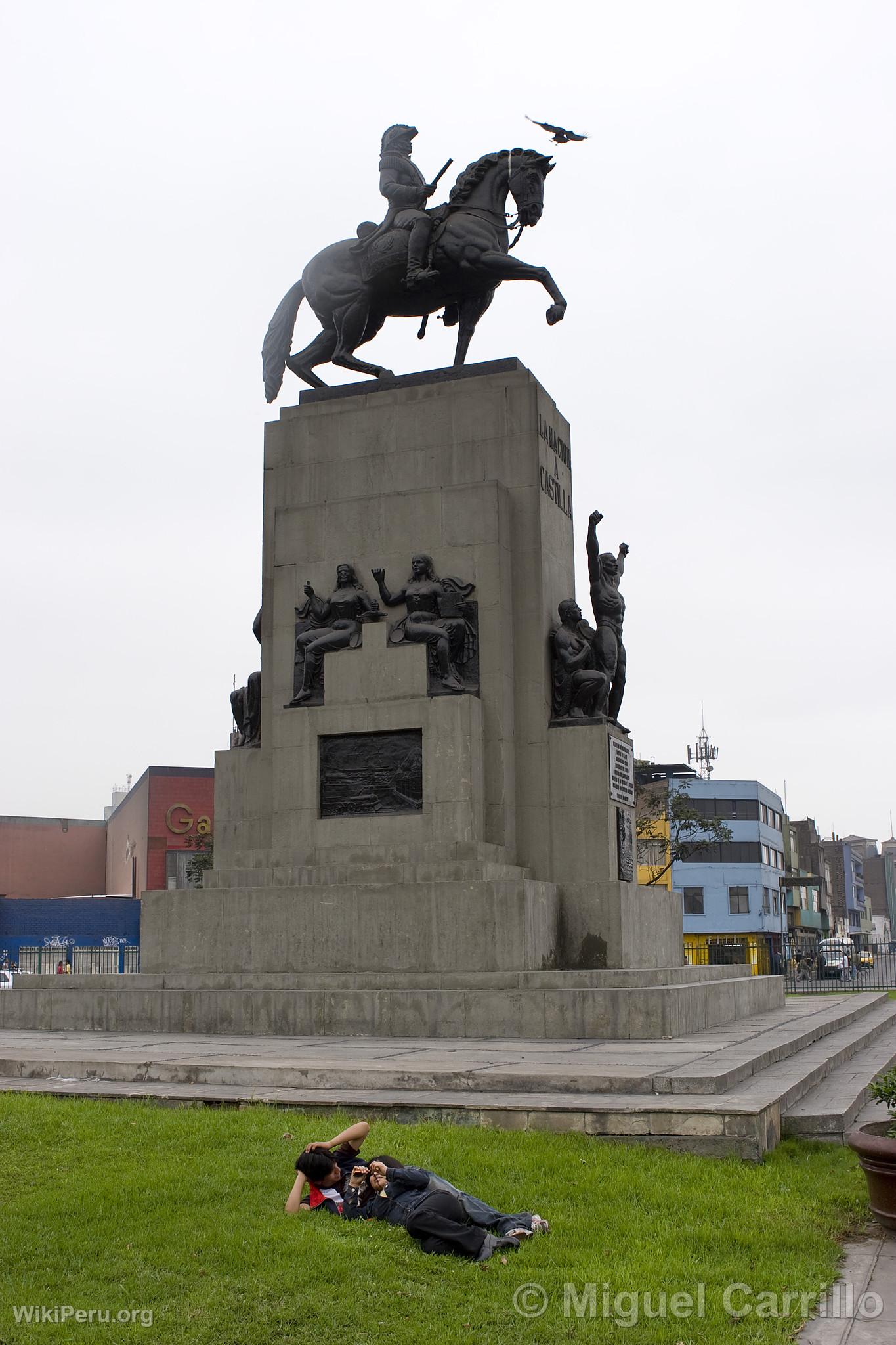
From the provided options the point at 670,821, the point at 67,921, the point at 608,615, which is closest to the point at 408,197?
the point at 608,615

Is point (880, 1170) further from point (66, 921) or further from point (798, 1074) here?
point (66, 921)

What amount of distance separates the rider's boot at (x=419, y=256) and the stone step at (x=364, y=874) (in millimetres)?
8153

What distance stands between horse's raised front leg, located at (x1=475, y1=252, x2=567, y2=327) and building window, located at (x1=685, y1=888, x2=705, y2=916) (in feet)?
231

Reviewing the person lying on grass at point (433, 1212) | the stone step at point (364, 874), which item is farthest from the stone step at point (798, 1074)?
the stone step at point (364, 874)

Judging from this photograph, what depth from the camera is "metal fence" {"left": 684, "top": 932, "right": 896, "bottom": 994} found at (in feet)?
116

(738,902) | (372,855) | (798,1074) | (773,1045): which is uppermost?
(738,902)

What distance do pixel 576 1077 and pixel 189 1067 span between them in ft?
10.9

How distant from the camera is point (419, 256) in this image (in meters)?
19.7

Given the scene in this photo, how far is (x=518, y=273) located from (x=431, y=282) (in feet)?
4.17

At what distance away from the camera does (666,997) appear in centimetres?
1427

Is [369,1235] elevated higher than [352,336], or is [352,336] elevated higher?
[352,336]

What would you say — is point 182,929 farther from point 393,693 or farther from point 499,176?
point 499,176
